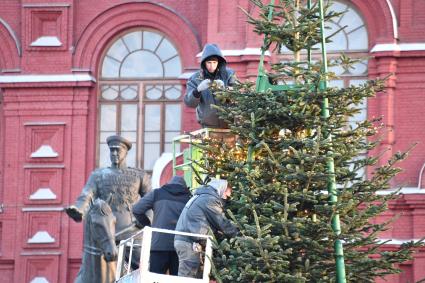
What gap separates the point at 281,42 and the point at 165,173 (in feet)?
40.5

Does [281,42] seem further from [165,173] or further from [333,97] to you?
[165,173]

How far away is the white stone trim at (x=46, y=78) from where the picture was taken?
2714cm

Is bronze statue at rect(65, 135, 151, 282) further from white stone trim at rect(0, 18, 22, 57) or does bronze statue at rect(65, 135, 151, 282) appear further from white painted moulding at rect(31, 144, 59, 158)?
white stone trim at rect(0, 18, 22, 57)

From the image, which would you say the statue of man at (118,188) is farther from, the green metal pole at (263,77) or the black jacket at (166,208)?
the green metal pole at (263,77)

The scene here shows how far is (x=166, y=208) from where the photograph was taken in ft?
48.9

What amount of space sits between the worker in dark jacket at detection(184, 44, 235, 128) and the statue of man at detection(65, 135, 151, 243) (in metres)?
2.45

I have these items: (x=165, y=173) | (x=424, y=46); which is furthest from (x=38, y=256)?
(x=424, y=46)

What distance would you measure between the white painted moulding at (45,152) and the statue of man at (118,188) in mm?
8309

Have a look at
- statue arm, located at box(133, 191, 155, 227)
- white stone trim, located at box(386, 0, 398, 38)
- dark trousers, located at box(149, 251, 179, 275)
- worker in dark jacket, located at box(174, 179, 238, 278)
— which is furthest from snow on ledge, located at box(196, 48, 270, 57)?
worker in dark jacket, located at box(174, 179, 238, 278)

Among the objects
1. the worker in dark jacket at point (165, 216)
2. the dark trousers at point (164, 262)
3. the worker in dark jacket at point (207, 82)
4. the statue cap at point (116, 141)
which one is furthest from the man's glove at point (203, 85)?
the statue cap at point (116, 141)

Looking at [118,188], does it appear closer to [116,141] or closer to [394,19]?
[116,141]

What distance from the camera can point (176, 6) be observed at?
27.4 m

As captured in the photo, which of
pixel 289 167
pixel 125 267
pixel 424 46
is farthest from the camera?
pixel 424 46

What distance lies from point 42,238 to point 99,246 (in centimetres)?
1032
